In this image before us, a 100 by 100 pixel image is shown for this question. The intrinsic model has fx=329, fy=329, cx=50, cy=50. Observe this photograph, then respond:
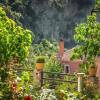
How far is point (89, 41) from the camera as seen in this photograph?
1753cm

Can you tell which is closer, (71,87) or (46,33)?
(71,87)

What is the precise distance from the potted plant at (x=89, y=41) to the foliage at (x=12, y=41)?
7.28 meters

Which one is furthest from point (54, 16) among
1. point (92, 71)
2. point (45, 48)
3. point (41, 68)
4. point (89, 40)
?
point (92, 71)

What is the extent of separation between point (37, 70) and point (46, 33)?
32.5m

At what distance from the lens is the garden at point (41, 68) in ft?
34.4

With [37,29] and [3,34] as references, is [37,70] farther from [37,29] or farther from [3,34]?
[37,29]

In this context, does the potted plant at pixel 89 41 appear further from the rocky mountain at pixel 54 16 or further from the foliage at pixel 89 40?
the rocky mountain at pixel 54 16

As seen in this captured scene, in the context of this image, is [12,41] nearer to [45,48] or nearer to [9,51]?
[9,51]

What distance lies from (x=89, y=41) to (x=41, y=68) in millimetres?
3010

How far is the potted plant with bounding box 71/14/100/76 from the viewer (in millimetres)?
17469

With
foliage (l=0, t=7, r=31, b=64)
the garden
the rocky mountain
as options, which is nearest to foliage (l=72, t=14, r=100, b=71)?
the garden

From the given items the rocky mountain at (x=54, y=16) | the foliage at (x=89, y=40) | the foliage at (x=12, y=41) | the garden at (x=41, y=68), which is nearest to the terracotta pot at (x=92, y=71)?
the garden at (x=41, y=68)

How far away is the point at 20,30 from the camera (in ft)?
35.6

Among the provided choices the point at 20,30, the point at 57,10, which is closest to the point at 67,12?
the point at 57,10
